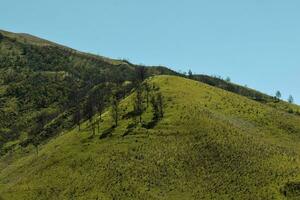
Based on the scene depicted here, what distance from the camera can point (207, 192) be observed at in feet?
374

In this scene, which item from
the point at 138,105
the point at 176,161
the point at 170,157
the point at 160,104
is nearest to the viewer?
the point at 176,161

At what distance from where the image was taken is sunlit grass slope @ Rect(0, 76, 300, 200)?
11656 cm

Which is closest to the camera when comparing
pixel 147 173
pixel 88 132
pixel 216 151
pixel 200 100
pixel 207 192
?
pixel 207 192

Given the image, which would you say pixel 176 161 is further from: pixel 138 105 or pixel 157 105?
pixel 138 105

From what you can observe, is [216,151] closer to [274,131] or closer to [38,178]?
[274,131]

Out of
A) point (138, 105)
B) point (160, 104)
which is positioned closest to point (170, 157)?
point (160, 104)

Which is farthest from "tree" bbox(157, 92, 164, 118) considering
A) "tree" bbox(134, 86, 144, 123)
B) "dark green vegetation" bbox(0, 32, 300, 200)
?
"tree" bbox(134, 86, 144, 123)

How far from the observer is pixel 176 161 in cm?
13075

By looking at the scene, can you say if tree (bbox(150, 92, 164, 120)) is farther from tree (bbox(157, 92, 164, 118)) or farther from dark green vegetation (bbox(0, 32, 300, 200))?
dark green vegetation (bbox(0, 32, 300, 200))

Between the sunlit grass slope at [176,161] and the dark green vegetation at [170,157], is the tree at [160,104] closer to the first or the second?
the dark green vegetation at [170,157]

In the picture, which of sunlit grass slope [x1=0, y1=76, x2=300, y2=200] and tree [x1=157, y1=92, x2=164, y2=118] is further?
tree [x1=157, y1=92, x2=164, y2=118]

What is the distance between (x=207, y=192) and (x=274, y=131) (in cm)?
5496

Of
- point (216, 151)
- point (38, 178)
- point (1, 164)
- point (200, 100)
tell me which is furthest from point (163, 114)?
point (1, 164)

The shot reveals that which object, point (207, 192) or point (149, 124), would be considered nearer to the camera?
point (207, 192)
